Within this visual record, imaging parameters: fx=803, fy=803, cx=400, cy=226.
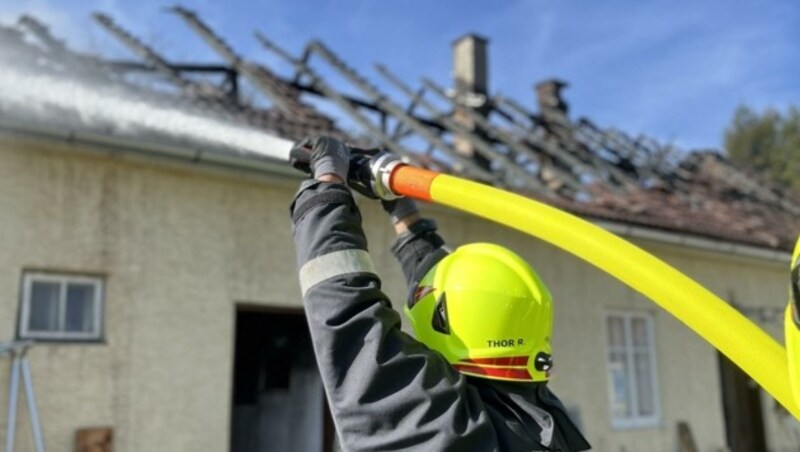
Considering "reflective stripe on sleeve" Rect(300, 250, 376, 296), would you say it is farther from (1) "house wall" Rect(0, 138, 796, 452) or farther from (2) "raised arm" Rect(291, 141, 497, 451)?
(1) "house wall" Rect(0, 138, 796, 452)

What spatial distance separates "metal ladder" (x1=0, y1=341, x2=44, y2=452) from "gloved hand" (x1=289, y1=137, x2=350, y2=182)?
3.02 meters

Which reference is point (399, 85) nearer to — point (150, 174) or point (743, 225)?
point (743, 225)

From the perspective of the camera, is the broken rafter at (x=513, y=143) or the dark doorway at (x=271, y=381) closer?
the dark doorway at (x=271, y=381)

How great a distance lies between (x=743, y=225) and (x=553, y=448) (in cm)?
Result: 952

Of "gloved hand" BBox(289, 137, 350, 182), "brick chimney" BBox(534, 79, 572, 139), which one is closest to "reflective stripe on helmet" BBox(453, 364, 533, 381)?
"gloved hand" BBox(289, 137, 350, 182)

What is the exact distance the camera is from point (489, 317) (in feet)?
6.84

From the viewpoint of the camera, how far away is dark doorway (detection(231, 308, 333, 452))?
7.08 metres

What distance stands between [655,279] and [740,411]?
9540 mm

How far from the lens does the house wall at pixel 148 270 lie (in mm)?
4910

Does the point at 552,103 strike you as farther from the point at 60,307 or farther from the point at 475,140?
the point at 60,307

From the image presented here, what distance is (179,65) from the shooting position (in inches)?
353

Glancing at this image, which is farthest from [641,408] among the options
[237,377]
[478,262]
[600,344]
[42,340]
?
[478,262]

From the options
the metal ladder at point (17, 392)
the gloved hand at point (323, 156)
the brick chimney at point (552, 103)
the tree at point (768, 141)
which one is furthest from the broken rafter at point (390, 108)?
the tree at point (768, 141)

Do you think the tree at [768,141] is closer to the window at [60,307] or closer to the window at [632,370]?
the window at [632,370]
